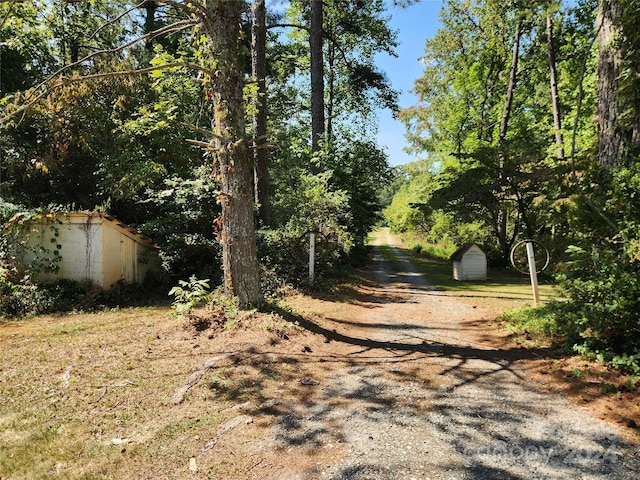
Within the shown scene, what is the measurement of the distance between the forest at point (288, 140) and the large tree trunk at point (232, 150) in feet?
0.08

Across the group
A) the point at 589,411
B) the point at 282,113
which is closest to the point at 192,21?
the point at 589,411

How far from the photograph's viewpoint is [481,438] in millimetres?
3168

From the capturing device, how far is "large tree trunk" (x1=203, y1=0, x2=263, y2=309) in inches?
235

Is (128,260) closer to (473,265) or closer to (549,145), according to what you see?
(473,265)

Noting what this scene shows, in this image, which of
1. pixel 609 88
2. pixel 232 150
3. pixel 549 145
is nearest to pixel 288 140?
pixel 549 145

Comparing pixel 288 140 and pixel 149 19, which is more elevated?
pixel 149 19

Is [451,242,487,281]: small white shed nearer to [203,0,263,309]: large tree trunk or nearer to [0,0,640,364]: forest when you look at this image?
[0,0,640,364]: forest

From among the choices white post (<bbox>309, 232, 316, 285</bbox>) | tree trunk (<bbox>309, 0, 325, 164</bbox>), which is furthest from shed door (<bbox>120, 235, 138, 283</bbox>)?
tree trunk (<bbox>309, 0, 325, 164</bbox>)

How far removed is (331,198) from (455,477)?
8.74 m

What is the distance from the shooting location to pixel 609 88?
572 centimetres

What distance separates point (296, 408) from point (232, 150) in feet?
12.9

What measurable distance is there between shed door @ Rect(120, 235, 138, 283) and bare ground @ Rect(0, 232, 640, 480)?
11.4 feet

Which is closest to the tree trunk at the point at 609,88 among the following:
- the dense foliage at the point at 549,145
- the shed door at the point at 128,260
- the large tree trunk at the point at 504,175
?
the dense foliage at the point at 549,145

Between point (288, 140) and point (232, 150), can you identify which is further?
point (288, 140)
